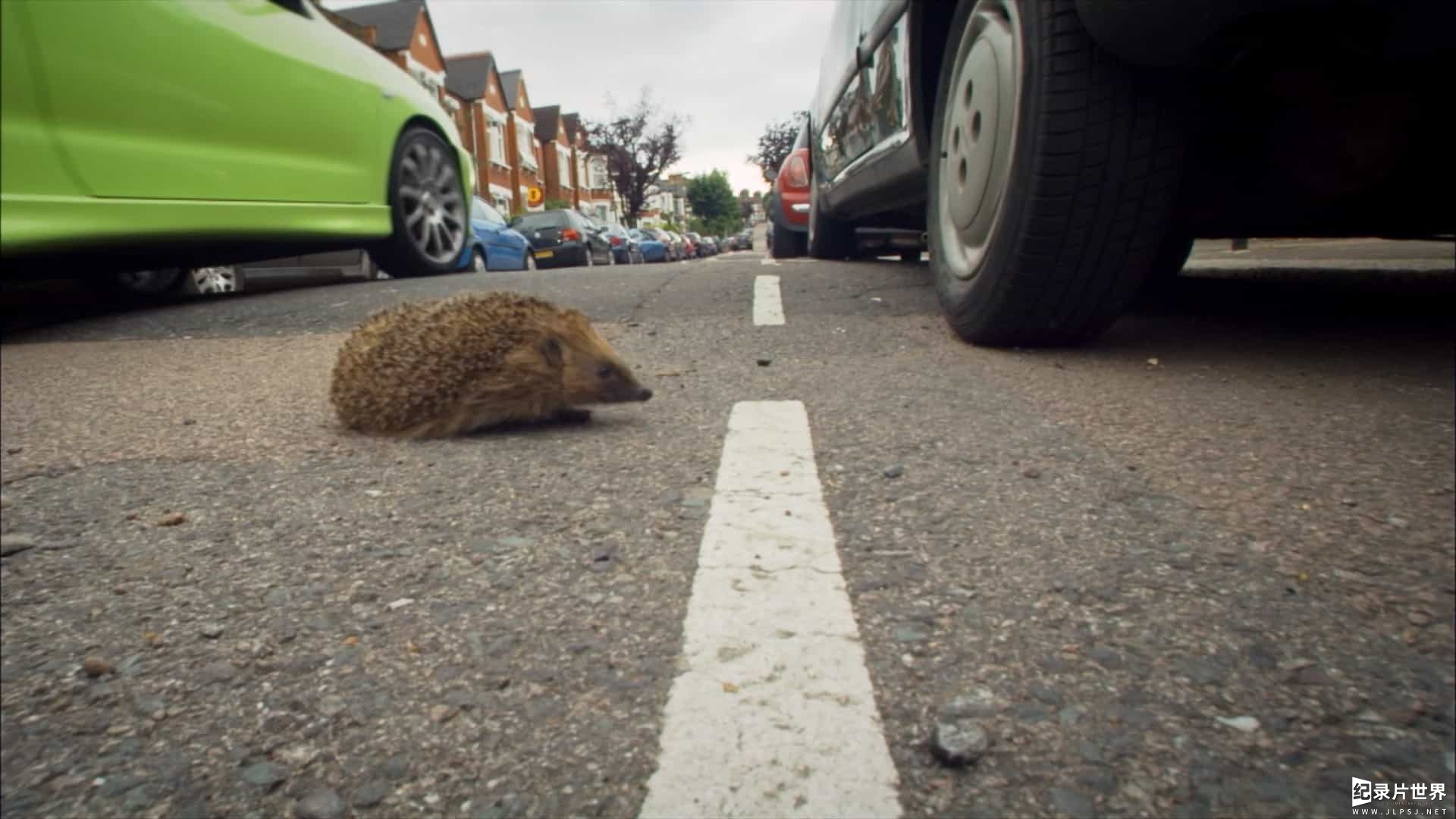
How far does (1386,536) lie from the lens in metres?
1.85

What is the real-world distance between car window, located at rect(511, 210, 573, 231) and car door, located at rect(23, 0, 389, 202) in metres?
14.5

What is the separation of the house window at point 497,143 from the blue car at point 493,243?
29342 mm

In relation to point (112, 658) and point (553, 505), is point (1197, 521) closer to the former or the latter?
point (553, 505)

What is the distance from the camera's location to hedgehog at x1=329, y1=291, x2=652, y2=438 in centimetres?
304

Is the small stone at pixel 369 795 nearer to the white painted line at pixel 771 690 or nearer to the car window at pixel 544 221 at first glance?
the white painted line at pixel 771 690

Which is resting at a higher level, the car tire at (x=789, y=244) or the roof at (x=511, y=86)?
the roof at (x=511, y=86)

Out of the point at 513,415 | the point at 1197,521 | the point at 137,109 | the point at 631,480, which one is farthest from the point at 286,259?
the point at 1197,521

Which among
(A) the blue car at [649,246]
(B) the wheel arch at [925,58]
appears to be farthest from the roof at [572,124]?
(B) the wheel arch at [925,58]

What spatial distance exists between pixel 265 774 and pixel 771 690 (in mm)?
724

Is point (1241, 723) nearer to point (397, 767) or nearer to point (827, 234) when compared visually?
point (397, 767)

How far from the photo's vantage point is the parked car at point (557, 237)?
20.5 meters

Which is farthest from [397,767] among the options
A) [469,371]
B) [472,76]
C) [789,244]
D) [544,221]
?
[472,76]

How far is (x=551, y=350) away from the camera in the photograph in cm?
324

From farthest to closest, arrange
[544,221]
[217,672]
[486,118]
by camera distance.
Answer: [486,118], [544,221], [217,672]
